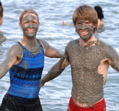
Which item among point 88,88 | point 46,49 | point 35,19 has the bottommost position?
point 88,88

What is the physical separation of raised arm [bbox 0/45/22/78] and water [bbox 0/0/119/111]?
275 centimetres

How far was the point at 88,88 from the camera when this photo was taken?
5.01 meters

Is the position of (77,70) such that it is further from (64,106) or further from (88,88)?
(64,106)

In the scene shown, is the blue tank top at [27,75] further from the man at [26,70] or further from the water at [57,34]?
the water at [57,34]

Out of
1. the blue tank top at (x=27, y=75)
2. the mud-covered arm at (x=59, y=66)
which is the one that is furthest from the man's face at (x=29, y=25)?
the mud-covered arm at (x=59, y=66)

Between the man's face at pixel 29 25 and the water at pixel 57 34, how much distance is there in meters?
2.72

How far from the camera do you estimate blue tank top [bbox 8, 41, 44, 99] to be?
509cm

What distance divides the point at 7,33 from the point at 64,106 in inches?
237

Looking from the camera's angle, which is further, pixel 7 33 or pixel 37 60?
pixel 7 33

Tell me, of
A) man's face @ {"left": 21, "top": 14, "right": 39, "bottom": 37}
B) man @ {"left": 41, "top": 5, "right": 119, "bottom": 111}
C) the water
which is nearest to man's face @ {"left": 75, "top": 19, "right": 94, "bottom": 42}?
man @ {"left": 41, "top": 5, "right": 119, "bottom": 111}

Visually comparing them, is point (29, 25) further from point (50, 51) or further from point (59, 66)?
point (59, 66)

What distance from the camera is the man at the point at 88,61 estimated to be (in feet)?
16.0

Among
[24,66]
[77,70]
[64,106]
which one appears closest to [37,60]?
[24,66]

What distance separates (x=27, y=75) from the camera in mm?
5141
